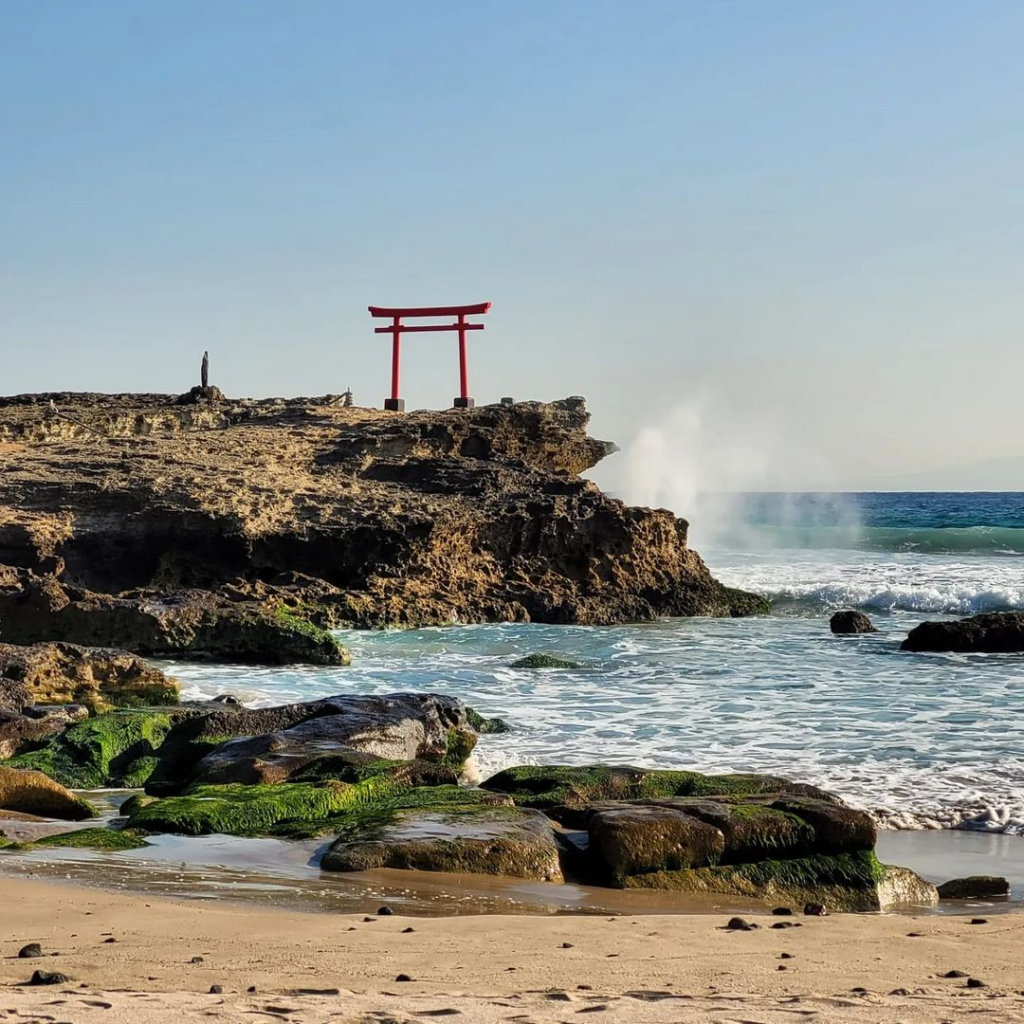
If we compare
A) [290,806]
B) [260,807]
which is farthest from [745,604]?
[260,807]

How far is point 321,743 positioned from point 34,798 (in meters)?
1.87

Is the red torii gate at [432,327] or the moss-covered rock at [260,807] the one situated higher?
the red torii gate at [432,327]

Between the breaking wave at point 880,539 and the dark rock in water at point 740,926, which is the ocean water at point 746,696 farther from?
the breaking wave at point 880,539

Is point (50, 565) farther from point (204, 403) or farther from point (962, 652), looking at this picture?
point (962, 652)

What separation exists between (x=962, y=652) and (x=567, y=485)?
6979 millimetres

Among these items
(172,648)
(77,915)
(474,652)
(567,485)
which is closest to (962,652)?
(474,652)

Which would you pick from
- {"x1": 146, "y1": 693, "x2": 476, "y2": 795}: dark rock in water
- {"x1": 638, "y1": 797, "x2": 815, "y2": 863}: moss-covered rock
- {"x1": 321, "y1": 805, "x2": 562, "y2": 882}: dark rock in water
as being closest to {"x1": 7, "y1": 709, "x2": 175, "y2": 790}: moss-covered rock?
{"x1": 146, "y1": 693, "x2": 476, "y2": 795}: dark rock in water

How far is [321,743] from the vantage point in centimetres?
841

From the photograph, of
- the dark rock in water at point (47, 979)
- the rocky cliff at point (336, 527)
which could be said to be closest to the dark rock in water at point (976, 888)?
the dark rock in water at point (47, 979)

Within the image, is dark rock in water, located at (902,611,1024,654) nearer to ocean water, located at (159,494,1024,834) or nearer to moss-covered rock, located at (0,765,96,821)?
ocean water, located at (159,494,1024,834)

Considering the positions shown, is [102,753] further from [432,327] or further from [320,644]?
[432,327]

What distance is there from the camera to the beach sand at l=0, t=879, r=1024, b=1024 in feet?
11.1

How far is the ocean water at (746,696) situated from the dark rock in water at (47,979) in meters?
5.18

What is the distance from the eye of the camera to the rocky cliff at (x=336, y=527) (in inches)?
701
